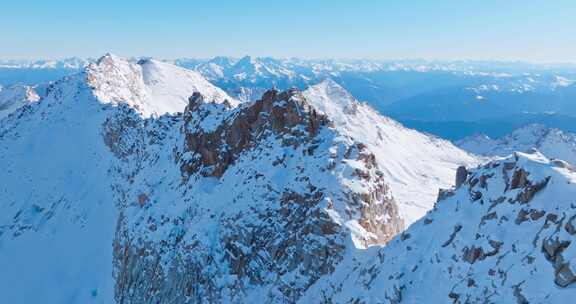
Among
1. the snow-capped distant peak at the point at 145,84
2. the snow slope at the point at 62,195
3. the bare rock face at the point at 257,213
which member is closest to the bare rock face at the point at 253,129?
the bare rock face at the point at 257,213

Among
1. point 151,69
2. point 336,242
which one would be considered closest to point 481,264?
point 336,242

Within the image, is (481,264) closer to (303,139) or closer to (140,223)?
(303,139)

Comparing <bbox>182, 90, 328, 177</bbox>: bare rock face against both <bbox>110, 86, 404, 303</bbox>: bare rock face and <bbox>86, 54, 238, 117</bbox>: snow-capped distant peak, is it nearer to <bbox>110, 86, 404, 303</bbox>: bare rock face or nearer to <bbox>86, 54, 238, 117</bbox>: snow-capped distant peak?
<bbox>110, 86, 404, 303</bbox>: bare rock face

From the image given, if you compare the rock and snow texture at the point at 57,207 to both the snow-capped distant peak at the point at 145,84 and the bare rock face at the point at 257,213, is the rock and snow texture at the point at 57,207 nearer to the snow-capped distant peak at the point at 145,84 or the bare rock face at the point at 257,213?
the snow-capped distant peak at the point at 145,84

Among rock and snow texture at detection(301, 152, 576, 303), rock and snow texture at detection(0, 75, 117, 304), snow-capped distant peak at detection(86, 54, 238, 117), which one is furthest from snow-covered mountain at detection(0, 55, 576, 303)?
snow-capped distant peak at detection(86, 54, 238, 117)

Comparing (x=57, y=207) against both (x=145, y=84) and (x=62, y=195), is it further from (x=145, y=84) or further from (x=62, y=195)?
(x=145, y=84)
